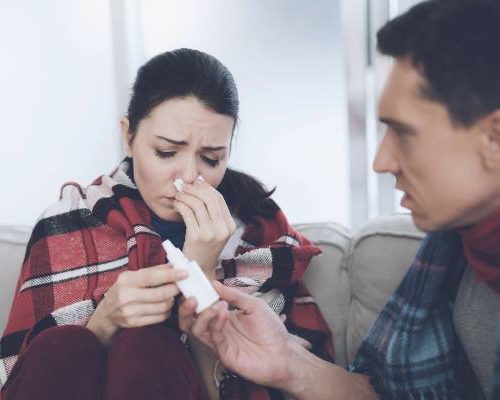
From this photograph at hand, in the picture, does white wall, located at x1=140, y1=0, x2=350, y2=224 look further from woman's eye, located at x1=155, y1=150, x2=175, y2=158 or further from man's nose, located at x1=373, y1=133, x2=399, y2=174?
man's nose, located at x1=373, y1=133, x2=399, y2=174

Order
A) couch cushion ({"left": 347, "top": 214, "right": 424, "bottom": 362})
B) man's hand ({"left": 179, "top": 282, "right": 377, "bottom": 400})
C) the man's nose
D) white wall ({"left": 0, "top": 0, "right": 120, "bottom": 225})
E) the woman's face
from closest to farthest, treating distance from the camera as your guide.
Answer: the man's nose → man's hand ({"left": 179, "top": 282, "right": 377, "bottom": 400}) → the woman's face → couch cushion ({"left": 347, "top": 214, "right": 424, "bottom": 362}) → white wall ({"left": 0, "top": 0, "right": 120, "bottom": 225})

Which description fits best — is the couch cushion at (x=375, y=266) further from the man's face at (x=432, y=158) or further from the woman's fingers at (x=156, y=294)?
the woman's fingers at (x=156, y=294)

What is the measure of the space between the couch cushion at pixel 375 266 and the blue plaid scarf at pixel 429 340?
0.18 m

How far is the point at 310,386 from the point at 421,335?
202 millimetres

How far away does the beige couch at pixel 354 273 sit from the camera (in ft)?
3.89

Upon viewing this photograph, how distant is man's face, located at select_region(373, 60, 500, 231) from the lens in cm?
77

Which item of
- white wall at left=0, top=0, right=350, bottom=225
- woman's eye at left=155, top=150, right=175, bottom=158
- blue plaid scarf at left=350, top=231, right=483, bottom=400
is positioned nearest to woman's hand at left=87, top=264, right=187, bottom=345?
woman's eye at left=155, top=150, right=175, bottom=158

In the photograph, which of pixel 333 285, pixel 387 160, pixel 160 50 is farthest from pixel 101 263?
pixel 160 50

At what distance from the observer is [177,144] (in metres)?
1.06

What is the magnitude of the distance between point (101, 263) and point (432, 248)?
0.61 meters

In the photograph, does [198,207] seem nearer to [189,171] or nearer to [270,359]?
[189,171]

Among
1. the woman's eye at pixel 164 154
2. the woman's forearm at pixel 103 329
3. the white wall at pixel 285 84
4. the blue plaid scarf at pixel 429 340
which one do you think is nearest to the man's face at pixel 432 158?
the blue plaid scarf at pixel 429 340

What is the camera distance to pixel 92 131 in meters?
1.77

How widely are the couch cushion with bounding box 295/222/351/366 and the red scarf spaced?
40 cm
